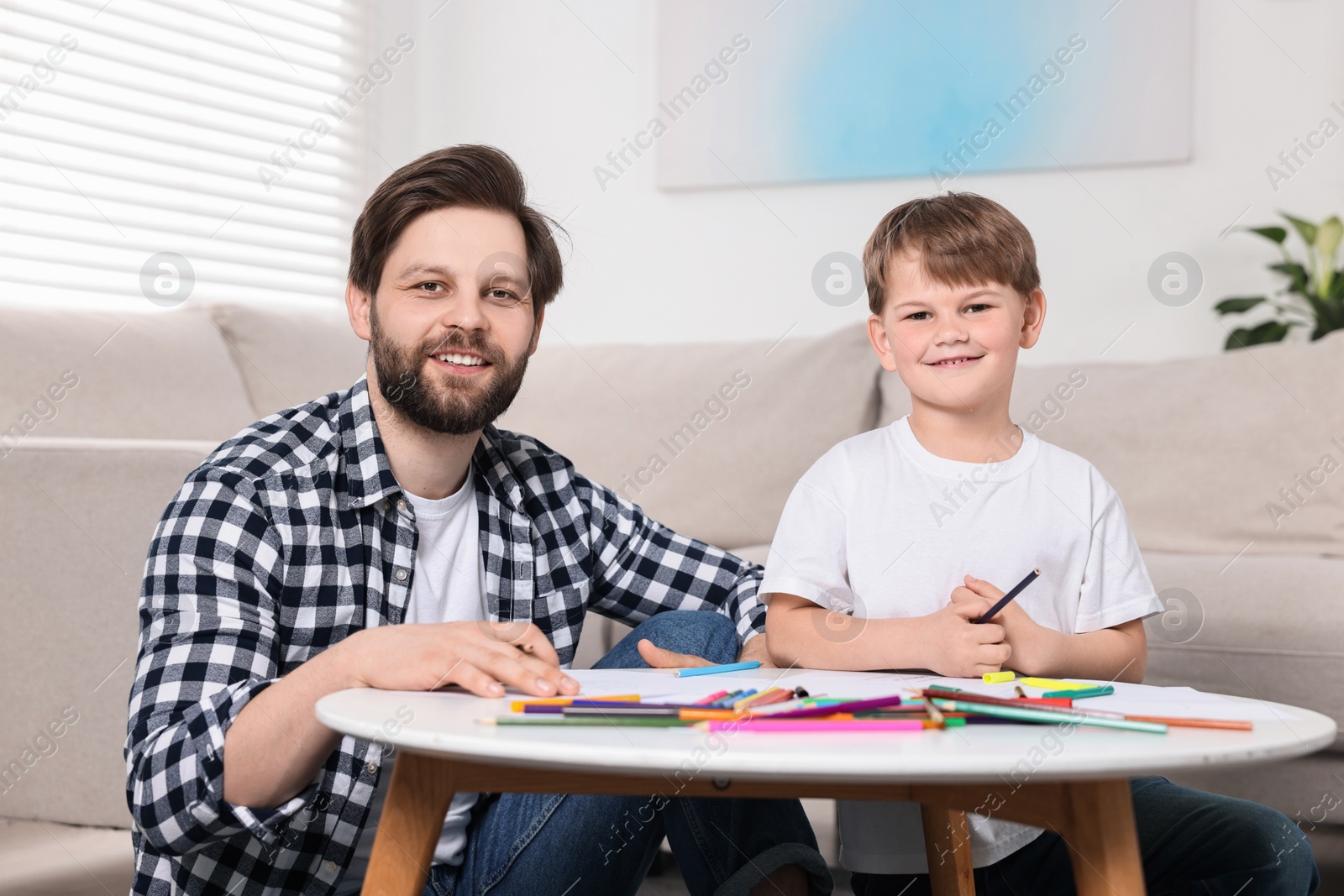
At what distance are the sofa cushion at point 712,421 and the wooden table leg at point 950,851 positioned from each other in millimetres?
1127

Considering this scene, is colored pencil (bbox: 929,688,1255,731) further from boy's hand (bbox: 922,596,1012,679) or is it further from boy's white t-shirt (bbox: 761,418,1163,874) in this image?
boy's white t-shirt (bbox: 761,418,1163,874)

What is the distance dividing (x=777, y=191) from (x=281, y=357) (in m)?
1.35

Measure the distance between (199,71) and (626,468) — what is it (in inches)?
63.8

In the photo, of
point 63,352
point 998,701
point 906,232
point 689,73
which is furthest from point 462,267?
point 689,73

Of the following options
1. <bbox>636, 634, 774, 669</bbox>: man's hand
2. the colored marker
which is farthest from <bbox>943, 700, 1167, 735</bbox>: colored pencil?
<bbox>636, 634, 774, 669</bbox>: man's hand

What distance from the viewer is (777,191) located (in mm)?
2961

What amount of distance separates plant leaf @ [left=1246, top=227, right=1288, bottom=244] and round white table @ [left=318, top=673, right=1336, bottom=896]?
78.6 inches

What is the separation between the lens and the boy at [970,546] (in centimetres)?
94

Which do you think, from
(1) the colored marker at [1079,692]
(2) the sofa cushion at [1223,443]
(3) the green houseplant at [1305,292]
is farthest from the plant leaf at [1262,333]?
(1) the colored marker at [1079,692]

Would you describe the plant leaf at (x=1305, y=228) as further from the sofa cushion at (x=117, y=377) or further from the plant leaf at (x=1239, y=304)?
the sofa cushion at (x=117, y=377)

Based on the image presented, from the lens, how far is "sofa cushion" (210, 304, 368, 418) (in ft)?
7.14

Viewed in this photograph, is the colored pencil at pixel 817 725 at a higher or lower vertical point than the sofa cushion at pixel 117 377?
lower

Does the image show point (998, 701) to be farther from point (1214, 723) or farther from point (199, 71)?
point (199, 71)

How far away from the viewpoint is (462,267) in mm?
1110
